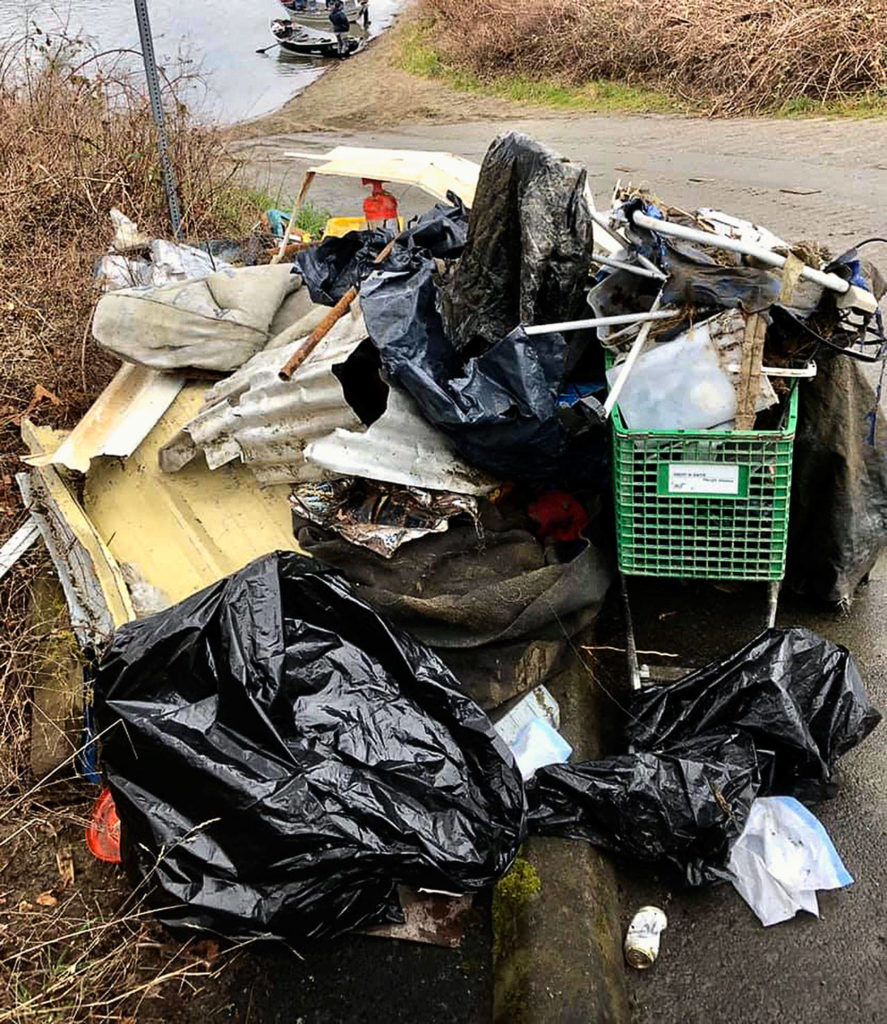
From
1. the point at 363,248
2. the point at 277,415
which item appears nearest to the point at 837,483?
the point at 277,415

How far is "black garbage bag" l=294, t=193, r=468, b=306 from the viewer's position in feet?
10.2

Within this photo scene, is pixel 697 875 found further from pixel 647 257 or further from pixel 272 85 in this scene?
pixel 272 85

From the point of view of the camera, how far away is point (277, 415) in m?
2.85

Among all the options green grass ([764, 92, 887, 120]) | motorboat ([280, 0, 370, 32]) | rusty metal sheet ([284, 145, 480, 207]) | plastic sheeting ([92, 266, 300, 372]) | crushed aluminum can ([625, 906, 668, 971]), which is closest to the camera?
crushed aluminum can ([625, 906, 668, 971])

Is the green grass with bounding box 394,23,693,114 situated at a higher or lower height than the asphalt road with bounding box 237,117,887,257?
higher

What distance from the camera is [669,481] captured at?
2396mm

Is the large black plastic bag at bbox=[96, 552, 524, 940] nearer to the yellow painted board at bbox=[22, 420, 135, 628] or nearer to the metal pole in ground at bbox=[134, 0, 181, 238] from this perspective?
the yellow painted board at bbox=[22, 420, 135, 628]

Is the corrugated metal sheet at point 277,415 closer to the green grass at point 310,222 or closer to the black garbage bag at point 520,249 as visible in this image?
the black garbage bag at point 520,249

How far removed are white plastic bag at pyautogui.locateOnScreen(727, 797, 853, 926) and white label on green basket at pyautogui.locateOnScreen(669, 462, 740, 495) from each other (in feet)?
2.53

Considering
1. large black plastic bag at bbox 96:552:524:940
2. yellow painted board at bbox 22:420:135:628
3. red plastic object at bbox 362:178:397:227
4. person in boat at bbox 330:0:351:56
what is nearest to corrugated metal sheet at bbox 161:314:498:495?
yellow painted board at bbox 22:420:135:628

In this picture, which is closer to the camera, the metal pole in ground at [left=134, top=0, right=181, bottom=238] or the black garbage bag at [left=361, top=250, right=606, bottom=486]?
the black garbage bag at [left=361, top=250, right=606, bottom=486]

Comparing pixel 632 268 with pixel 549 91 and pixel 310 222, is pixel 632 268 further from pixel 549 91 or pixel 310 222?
pixel 549 91

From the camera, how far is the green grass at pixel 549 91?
11.9m

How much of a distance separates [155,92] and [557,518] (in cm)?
348
